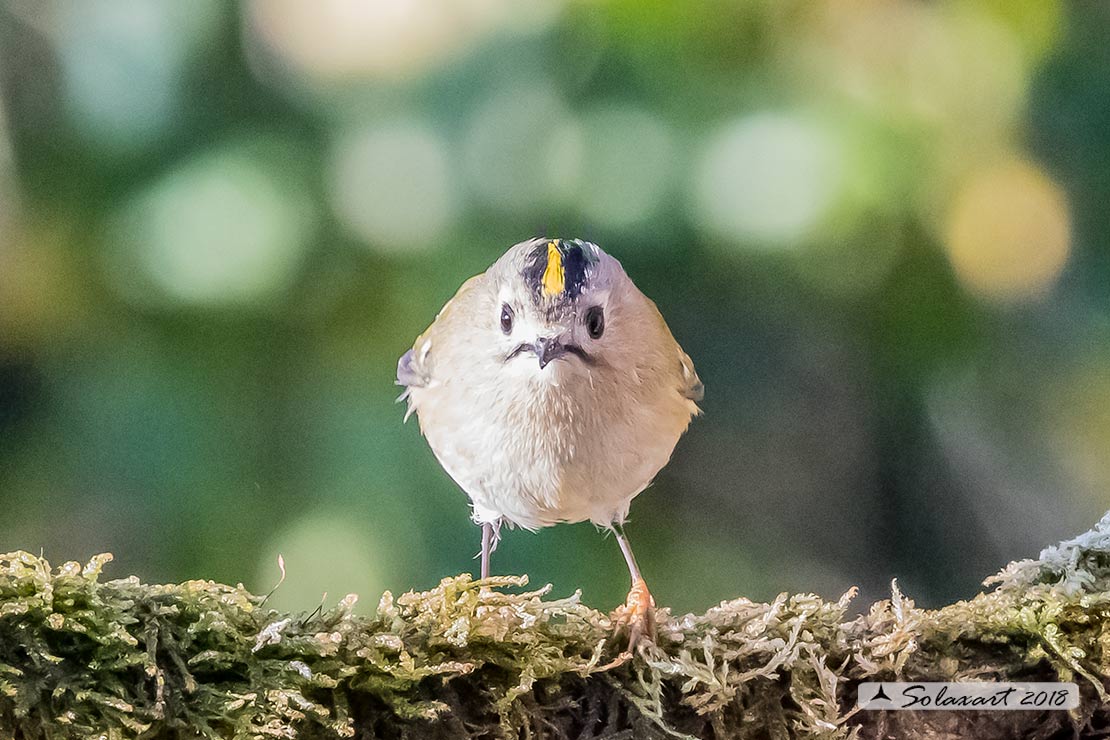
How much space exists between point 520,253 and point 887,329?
0.70 m

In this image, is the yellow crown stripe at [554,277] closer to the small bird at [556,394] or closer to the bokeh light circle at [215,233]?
the small bird at [556,394]

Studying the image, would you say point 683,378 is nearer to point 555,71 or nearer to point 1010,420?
point 555,71

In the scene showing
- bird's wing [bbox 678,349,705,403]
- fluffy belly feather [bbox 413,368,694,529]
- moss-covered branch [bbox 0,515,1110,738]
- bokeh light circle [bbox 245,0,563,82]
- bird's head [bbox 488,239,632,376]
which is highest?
bokeh light circle [bbox 245,0,563,82]

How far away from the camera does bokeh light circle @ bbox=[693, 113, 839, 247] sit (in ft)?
4.88

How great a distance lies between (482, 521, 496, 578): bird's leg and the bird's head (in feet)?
1.30

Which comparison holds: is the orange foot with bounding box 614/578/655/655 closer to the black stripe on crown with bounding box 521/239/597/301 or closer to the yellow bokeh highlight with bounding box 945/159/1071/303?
the black stripe on crown with bounding box 521/239/597/301

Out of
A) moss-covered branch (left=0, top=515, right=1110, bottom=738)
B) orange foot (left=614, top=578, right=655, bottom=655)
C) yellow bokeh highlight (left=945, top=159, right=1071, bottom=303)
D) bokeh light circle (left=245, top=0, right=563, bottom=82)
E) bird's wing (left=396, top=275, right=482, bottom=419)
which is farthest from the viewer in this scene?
yellow bokeh highlight (left=945, top=159, right=1071, bottom=303)

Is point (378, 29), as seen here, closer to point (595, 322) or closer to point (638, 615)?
point (595, 322)

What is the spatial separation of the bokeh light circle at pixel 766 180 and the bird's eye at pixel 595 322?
1.48ft

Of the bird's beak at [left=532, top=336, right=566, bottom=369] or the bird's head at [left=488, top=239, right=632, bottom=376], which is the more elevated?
the bird's head at [left=488, top=239, right=632, bottom=376]

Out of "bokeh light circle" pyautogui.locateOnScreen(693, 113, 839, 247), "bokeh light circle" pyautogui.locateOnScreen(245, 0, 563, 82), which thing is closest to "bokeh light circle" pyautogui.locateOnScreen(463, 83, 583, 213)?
"bokeh light circle" pyautogui.locateOnScreen(245, 0, 563, 82)

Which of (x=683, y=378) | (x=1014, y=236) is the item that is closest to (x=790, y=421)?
(x=683, y=378)

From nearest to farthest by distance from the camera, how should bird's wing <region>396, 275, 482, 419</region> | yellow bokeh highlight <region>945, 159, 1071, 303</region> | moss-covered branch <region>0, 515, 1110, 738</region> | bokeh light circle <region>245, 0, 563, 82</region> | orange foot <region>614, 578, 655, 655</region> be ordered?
moss-covered branch <region>0, 515, 1110, 738</region> < orange foot <region>614, 578, 655, 655</region> < bird's wing <region>396, 275, 482, 419</region> < bokeh light circle <region>245, 0, 563, 82</region> < yellow bokeh highlight <region>945, 159, 1071, 303</region>

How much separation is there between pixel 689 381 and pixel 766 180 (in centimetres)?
39
